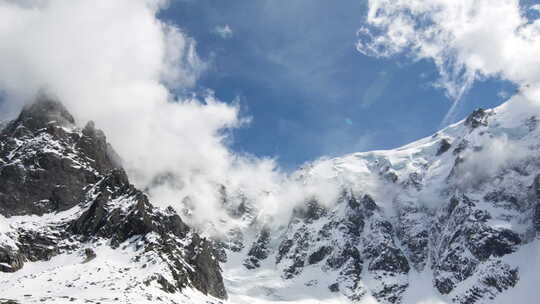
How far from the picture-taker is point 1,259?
574 feet

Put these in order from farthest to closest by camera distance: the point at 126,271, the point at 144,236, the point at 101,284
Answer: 1. the point at 144,236
2. the point at 126,271
3. the point at 101,284

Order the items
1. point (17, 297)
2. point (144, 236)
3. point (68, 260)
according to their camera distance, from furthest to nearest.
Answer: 1. point (144, 236)
2. point (68, 260)
3. point (17, 297)

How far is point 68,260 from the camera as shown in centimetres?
18612

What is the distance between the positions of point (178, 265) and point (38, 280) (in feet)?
161

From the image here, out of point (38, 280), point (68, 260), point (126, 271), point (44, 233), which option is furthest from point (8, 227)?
point (126, 271)

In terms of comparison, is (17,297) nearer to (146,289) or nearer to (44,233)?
(146,289)

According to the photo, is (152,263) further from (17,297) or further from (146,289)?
(17,297)

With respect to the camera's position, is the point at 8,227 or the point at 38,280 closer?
the point at 38,280

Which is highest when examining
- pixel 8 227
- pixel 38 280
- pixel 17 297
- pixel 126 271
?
pixel 8 227

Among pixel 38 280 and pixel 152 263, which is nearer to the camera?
pixel 38 280

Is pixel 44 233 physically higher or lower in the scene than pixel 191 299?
higher

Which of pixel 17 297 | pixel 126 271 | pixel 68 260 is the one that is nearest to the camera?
pixel 17 297

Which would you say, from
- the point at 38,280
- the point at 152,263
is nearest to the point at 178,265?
the point at 152,263

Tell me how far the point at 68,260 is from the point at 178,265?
38.1 metres
